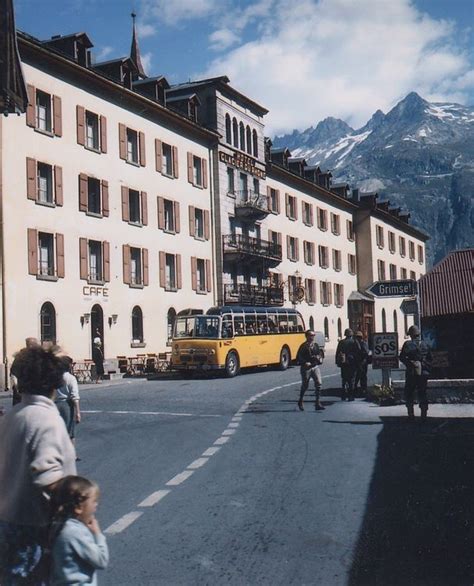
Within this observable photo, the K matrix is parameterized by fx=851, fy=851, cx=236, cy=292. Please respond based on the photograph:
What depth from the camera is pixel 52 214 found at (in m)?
32.8

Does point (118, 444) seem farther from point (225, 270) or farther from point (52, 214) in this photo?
point (225, 270)

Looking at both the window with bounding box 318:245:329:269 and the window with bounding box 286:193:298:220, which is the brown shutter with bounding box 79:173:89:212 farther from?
the window with bounding box 318:245:329:269

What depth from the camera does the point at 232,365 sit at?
104 ft

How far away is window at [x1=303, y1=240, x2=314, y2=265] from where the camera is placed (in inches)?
2263

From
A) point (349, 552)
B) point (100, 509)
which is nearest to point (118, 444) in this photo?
point (100, 509)

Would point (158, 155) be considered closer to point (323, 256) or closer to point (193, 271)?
point (193, 271)

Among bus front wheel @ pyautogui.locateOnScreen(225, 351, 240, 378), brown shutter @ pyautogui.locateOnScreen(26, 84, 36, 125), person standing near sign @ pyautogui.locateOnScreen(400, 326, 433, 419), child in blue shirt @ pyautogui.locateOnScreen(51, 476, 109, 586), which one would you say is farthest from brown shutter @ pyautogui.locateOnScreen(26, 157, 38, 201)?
child in blue shirt @ pyautogui.locateOnScreen(51, 476, 109, 586)

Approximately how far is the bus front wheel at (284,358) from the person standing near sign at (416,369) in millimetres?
21025

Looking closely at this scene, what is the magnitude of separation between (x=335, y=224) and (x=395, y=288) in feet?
152

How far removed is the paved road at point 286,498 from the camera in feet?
19.0

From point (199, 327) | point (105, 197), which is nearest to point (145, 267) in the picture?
point (105, 197)

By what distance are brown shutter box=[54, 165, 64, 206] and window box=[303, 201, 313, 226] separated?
26.7 metres

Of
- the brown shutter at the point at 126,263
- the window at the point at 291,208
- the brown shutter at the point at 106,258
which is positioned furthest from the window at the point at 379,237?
the brown shutter at the point at 106,258

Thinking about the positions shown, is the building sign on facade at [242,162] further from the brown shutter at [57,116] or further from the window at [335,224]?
the brown shutter at [57,116]
